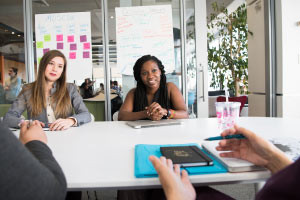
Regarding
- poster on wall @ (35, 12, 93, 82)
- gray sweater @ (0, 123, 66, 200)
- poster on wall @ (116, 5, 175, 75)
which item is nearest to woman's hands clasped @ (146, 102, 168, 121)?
gray sweater @ (0, 123, 66, 200)

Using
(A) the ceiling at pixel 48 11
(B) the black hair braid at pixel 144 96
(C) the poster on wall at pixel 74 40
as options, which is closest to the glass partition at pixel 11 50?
(A) the ceiling at pixel 48 11

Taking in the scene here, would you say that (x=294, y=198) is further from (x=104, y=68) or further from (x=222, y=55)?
(x=222, y=55)

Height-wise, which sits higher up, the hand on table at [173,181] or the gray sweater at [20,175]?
the gray sweater at [20,175]

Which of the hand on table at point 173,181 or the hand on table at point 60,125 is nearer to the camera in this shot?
the hand on table at point 173,181

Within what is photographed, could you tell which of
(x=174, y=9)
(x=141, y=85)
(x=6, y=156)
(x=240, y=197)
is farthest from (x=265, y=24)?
(x=6, y=156)

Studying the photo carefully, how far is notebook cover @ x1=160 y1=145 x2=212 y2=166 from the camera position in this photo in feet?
2.73

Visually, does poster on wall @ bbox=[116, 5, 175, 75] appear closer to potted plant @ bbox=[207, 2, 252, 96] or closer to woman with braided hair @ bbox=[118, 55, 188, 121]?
woman with braided hair @ bbox=[118, 55, 188, 121]

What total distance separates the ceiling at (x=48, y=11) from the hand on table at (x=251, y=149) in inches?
118

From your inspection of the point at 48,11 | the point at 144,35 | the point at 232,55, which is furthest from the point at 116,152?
the point at 232,55

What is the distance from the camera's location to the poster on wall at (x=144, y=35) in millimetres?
3615

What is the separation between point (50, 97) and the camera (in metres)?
2.25

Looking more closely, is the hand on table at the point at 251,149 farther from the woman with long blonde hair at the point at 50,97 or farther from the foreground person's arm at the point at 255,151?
the woman with long blonde hair at the point at 50,97

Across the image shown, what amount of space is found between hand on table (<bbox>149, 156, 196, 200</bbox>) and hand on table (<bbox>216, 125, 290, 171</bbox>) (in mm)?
221

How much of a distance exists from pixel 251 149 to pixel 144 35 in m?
3.00
